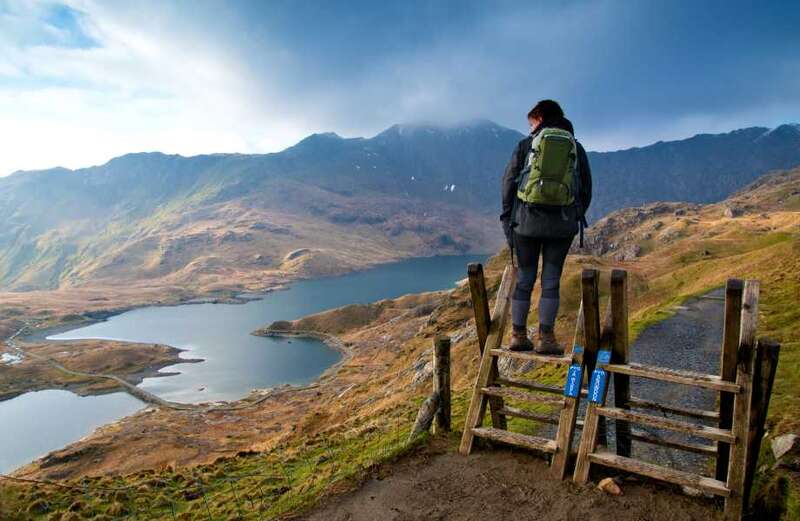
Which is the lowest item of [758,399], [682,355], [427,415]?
[682,355]

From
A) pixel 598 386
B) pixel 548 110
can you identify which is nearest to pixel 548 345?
pixel 598 386

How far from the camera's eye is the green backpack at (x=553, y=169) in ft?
24.8

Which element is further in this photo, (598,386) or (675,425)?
(598,386)

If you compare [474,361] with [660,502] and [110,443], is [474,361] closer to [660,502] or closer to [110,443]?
[660,502]

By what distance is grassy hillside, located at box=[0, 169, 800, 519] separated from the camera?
1436 cm

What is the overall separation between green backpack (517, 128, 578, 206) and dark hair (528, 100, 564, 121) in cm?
55

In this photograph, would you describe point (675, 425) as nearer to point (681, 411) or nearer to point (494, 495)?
point (681, 411)

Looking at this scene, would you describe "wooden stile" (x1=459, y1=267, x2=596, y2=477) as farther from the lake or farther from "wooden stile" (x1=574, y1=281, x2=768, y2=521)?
the lake

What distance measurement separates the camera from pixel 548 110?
26.9 feet

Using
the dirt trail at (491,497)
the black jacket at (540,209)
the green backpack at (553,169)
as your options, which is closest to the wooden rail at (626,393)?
the dirt trail at (491,497)

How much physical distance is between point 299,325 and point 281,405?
71716 mm

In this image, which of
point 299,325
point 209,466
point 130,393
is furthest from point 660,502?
point 299,325

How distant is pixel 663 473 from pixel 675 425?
2.31ft

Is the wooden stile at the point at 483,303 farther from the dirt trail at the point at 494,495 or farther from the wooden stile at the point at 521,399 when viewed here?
the dirt trail at the point at 494,495
